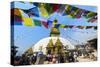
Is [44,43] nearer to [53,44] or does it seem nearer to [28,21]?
[53,44]

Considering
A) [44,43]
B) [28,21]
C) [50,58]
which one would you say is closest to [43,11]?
[28,21]

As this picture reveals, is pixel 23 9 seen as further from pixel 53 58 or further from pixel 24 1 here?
pixel 53 58

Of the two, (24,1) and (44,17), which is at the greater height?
(24,1)

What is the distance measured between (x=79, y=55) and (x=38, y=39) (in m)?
0.43

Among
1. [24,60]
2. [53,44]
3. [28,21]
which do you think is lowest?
[24,60]

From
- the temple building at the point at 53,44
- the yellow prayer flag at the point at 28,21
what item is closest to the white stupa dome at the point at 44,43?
the temple building at the point at 53,44

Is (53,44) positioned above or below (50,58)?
above

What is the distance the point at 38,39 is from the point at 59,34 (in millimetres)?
206

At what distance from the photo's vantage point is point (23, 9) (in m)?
1.75

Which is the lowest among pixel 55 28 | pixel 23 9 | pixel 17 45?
pixel 17 45

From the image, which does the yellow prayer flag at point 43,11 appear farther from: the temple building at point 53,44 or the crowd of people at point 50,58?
the crowd of people at point 50,58

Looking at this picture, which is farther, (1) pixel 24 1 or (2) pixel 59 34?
(2) pixel 59 34
